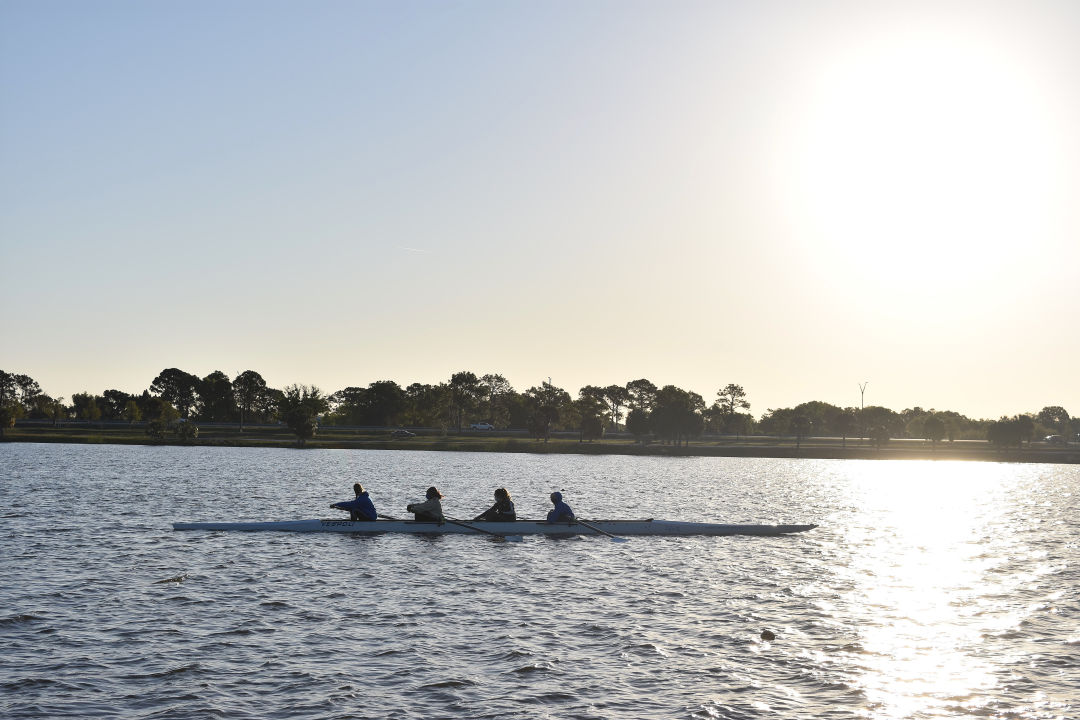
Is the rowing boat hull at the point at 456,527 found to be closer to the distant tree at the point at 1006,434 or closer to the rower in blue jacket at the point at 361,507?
the rower in blue jacket at the point at 361,507

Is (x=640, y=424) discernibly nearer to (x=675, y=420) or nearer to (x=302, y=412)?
(x=675, y=420)

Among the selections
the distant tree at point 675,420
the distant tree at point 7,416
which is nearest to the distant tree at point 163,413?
the distant tree at point 7,416

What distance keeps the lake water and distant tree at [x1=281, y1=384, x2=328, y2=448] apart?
120m

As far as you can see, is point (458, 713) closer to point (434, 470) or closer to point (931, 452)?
point (434, 470)

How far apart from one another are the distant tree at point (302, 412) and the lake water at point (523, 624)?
4707 inches

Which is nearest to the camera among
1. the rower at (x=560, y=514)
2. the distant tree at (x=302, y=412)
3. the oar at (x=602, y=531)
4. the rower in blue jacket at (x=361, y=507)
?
the rower in blue jacket at (x=361, y=507)

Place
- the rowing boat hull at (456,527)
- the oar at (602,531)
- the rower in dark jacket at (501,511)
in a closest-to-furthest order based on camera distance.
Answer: the rowing boat hull at (456,527) < the rower in dark jacket at (501,511) < the oar at (602,531)

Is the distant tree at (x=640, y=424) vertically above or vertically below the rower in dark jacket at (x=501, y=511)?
above

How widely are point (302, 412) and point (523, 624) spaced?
151002 millimetres

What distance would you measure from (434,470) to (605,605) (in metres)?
82.3

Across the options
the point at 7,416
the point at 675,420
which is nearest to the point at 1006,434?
the point at 675,420

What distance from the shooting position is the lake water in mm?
15375

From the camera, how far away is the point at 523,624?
2145 cm

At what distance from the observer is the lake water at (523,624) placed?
50.4 feet
